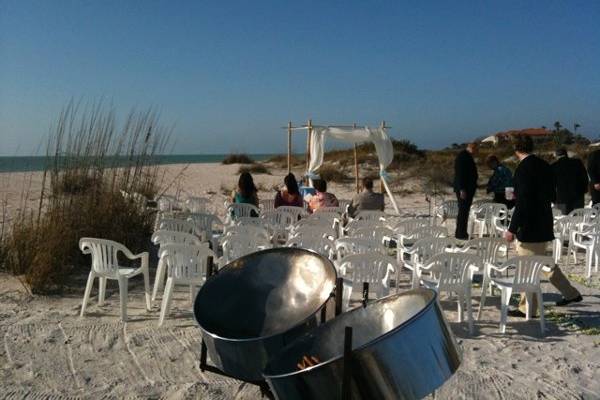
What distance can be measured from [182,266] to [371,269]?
1.69 metres

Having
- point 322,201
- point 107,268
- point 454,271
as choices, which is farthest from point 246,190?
point 454,271

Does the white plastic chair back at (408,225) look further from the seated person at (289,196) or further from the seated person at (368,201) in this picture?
the seated person at (289,196)

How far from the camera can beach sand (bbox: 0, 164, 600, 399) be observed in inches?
156

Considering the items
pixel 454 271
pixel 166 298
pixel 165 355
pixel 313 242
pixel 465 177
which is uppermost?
pixel 465 177

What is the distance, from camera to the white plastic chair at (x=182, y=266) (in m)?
5.30

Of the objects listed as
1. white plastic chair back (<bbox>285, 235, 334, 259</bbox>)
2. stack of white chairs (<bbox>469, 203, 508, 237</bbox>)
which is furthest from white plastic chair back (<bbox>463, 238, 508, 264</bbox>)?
stack of white chairs (<bbox>469, 203, 508, 237</bbox>)

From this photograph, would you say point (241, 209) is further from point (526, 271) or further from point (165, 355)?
point (526, 271)

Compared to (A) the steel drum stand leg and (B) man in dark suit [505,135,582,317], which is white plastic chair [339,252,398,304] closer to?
(B) man in dark suit [505,135,582,317]

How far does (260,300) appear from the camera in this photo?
308 cm

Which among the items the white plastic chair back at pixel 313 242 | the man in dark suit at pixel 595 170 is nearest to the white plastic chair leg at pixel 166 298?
the white plastic chair back at pixel 313 242

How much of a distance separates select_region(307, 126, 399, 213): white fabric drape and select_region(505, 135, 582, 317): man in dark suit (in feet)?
26.9

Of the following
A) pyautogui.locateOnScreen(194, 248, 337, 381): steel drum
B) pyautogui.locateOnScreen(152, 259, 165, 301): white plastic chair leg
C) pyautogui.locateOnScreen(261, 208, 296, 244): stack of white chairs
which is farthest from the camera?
pyautogui.locateOnScreen(261, 208, 296, 244): stack of white chairs

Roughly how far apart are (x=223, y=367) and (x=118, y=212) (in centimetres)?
557

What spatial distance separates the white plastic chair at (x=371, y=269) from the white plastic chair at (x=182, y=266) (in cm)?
125
